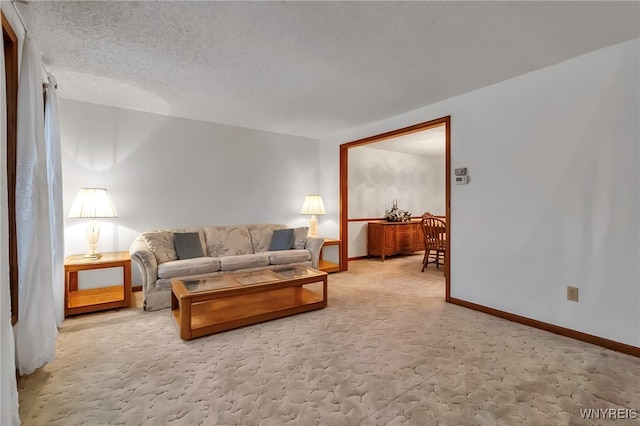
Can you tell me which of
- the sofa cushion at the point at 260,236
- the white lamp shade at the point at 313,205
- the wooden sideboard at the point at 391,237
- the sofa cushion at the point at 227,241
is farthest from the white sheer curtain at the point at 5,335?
the wooden sideboard at the point at 391,237

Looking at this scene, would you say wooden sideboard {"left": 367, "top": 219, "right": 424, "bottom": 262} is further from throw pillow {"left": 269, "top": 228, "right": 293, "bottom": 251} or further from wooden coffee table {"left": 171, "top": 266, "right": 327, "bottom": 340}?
wooden coffee table {"left": 171, "top": 266, "right": 327, "bottom": 340}

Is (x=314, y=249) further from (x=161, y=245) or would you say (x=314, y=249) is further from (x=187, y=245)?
(x=161, y=245)

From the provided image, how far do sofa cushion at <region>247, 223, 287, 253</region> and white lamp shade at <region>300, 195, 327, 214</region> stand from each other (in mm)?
723

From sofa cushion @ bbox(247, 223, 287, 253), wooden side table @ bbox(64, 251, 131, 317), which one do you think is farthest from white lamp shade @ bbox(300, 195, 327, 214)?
wooden side table @ bbox(64, 251, 131, 317)

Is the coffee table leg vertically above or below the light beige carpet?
above

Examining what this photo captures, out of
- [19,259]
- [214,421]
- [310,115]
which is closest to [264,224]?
[310,115]

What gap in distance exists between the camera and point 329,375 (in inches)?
78.1

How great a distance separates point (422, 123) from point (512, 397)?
296 centimetres

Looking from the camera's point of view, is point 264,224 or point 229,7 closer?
point 229,7

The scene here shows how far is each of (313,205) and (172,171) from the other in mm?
2205

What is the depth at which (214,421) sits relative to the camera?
5.13 ft

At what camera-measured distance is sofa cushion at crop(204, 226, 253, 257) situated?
13.7 feet

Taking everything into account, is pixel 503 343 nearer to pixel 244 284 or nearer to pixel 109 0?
pixel 244 284

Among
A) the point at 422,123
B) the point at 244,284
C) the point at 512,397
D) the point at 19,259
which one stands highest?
the point at 422,123
